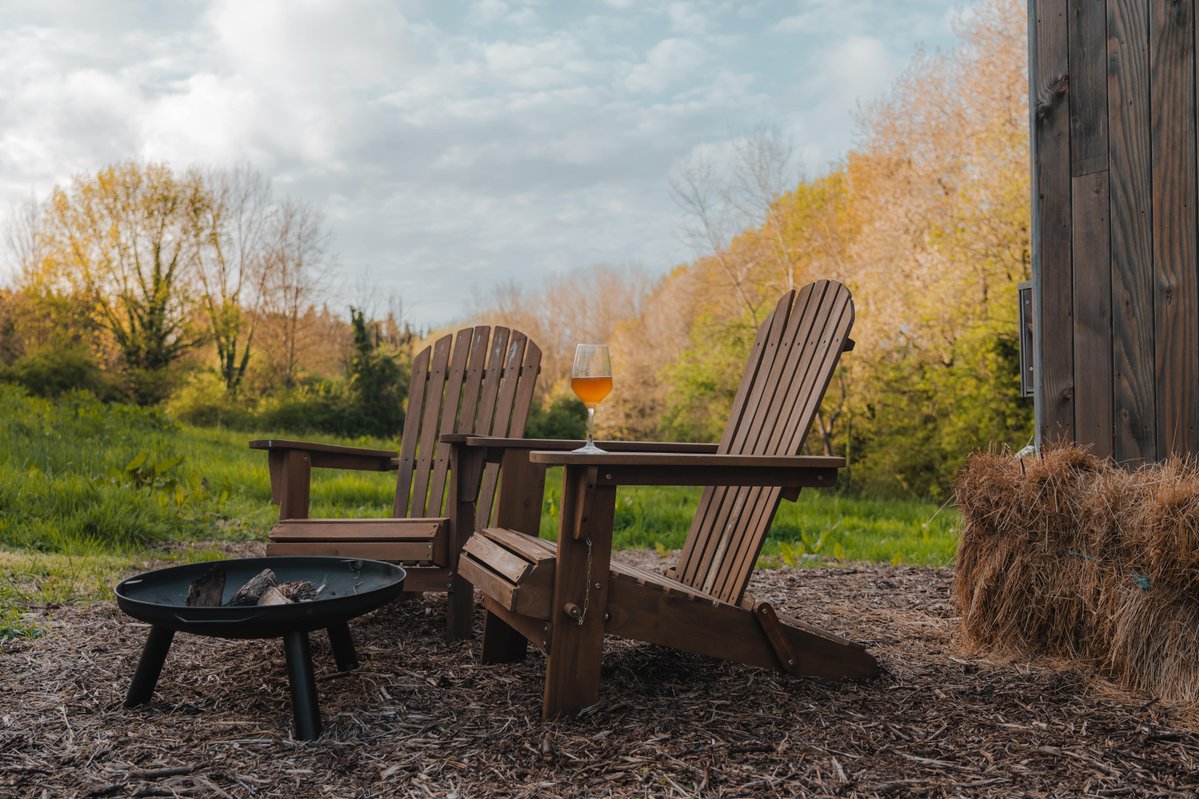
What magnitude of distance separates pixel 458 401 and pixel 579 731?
5.40ft

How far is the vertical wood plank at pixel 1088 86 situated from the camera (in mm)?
2682

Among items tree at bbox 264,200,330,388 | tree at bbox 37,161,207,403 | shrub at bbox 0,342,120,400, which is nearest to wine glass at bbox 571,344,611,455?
shrub at bbox 0,342,120,400

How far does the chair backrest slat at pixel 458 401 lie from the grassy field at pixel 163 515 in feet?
4.53

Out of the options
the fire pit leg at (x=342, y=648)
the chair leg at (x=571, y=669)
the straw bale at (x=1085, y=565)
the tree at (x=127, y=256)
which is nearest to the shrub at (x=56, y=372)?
the tree at (x=127, y=256)

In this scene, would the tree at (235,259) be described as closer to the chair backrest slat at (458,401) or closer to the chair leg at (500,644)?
the chair backrest slat at (458,401)

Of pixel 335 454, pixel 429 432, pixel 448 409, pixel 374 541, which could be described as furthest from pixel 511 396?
pixel 374 541

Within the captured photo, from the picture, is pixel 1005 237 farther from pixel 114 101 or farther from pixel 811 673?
pixel 114 101

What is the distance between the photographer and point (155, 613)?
1860 millimetres

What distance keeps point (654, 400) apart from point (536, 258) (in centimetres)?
490

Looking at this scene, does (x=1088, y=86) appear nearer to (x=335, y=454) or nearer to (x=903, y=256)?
(x=335, y=454)

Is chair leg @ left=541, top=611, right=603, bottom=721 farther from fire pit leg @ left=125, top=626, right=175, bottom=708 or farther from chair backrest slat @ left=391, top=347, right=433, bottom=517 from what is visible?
chair backrest slat @ left=391, top=347, right=433, bottom=517

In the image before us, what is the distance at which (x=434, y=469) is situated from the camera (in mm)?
3383

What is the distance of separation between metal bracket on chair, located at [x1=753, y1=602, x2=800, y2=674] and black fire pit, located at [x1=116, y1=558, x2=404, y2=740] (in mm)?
914

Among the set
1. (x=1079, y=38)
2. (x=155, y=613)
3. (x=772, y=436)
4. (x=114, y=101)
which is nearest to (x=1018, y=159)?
(x=1079, y=38)
